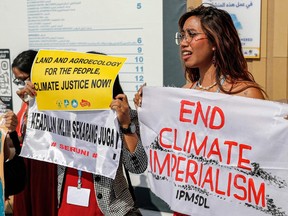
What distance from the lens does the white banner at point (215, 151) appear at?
6.86ft

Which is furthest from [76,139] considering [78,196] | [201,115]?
[201,115]

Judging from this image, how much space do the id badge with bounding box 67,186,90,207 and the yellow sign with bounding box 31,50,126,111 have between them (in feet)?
1.54

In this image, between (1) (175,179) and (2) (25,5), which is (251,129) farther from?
(2) (25,5)

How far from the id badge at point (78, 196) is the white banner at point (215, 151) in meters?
0.40

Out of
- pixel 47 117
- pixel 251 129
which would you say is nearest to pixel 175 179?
pixel 251 129

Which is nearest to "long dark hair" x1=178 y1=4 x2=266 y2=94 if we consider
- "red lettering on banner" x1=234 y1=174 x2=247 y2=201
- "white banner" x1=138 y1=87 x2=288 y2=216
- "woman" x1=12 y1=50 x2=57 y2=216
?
"white banner" x1=138 y1=87 x2=288 y2=216


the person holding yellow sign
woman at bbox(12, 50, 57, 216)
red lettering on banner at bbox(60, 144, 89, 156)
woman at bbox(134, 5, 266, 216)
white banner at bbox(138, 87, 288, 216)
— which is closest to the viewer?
white banner at bbox(138, 87, 288, 216)

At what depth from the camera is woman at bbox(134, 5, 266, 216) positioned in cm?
223

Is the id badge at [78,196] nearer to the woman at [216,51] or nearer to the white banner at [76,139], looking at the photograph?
the white banner at [76,139]

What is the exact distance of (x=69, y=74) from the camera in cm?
279

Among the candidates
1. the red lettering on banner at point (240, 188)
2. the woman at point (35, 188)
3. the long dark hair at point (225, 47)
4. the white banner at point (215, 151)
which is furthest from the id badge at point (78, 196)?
the long dark hair at point (225, 47)

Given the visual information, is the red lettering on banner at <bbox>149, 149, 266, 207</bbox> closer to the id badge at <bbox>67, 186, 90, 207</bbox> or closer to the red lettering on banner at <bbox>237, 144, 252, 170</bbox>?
the red lettering on banner at <bbox>237, 144, 252, 170</bbox>

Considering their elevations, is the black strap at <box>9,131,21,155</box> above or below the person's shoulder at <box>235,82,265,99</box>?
below

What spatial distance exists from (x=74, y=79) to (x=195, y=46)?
84 centimetres
